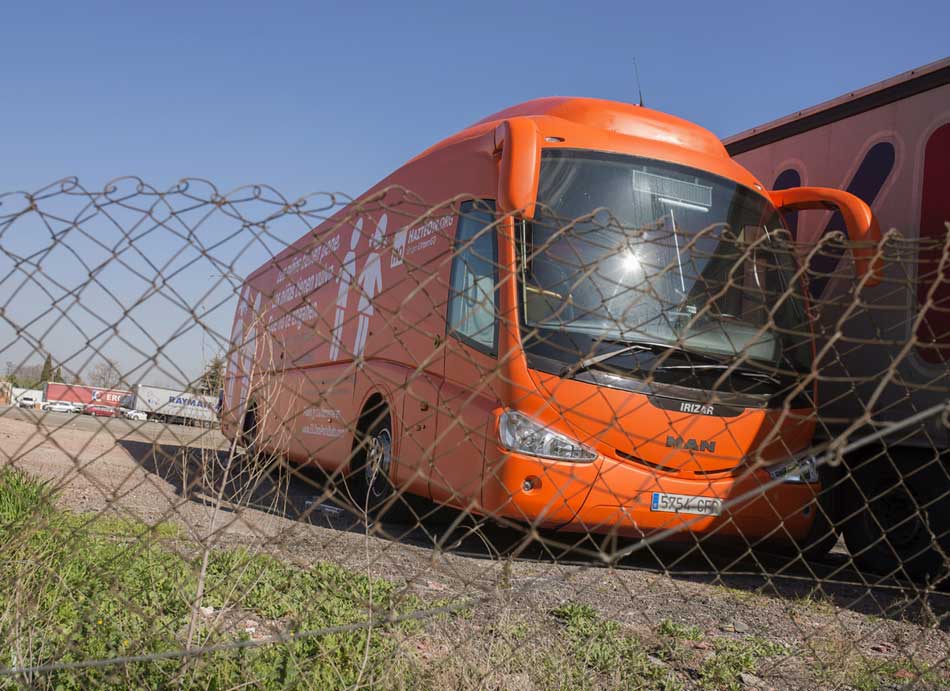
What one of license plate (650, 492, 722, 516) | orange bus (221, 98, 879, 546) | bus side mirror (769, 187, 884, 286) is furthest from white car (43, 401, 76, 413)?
bus side mirror (769, 187, 884, 286)

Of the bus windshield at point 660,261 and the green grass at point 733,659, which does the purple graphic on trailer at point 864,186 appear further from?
the green grass at point 733,659

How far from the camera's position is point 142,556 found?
12.4 ft

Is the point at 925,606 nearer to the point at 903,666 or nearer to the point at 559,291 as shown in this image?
the point at 903,666

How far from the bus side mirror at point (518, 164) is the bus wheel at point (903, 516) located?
9.41ft

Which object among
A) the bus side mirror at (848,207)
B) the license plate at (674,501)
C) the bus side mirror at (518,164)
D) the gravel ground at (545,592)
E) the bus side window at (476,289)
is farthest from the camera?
the bus side mirror at (848,207)

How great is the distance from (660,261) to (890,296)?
183 centimetres

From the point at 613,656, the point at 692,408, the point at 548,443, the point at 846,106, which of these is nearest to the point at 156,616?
the point at 613,656

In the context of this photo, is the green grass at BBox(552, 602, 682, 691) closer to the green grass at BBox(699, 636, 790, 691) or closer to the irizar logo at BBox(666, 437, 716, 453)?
the green grass at BBox(699, 636, 790, 691)

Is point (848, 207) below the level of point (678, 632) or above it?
above

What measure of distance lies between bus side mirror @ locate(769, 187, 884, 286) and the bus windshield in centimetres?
20

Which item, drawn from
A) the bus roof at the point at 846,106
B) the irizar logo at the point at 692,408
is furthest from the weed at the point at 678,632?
the bus roof at the point at 846,106

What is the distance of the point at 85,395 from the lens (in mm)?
2926

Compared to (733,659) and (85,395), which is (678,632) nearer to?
(733,659)

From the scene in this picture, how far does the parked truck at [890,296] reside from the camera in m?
5.60
